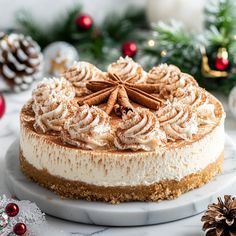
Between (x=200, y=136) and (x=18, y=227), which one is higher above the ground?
(x=200, y=136)

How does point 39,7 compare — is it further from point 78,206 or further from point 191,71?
point 78,206

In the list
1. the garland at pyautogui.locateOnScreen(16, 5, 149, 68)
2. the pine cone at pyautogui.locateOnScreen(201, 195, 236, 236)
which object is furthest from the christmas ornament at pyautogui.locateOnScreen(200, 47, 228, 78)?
the pine cone at pyautogui.locateOnScreen(201, 195, 236, 236)

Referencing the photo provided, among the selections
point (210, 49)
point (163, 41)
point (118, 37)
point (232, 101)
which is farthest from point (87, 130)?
point (118, 37)

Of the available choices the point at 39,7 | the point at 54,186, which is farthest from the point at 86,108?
the point at 39,7

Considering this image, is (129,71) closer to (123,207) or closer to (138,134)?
(138,134)

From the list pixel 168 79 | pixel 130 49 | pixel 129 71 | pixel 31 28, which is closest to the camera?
pixel 168 79

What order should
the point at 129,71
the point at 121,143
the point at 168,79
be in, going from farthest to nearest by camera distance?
the point at 129,71, the point at 168,79, the point at 121,143
